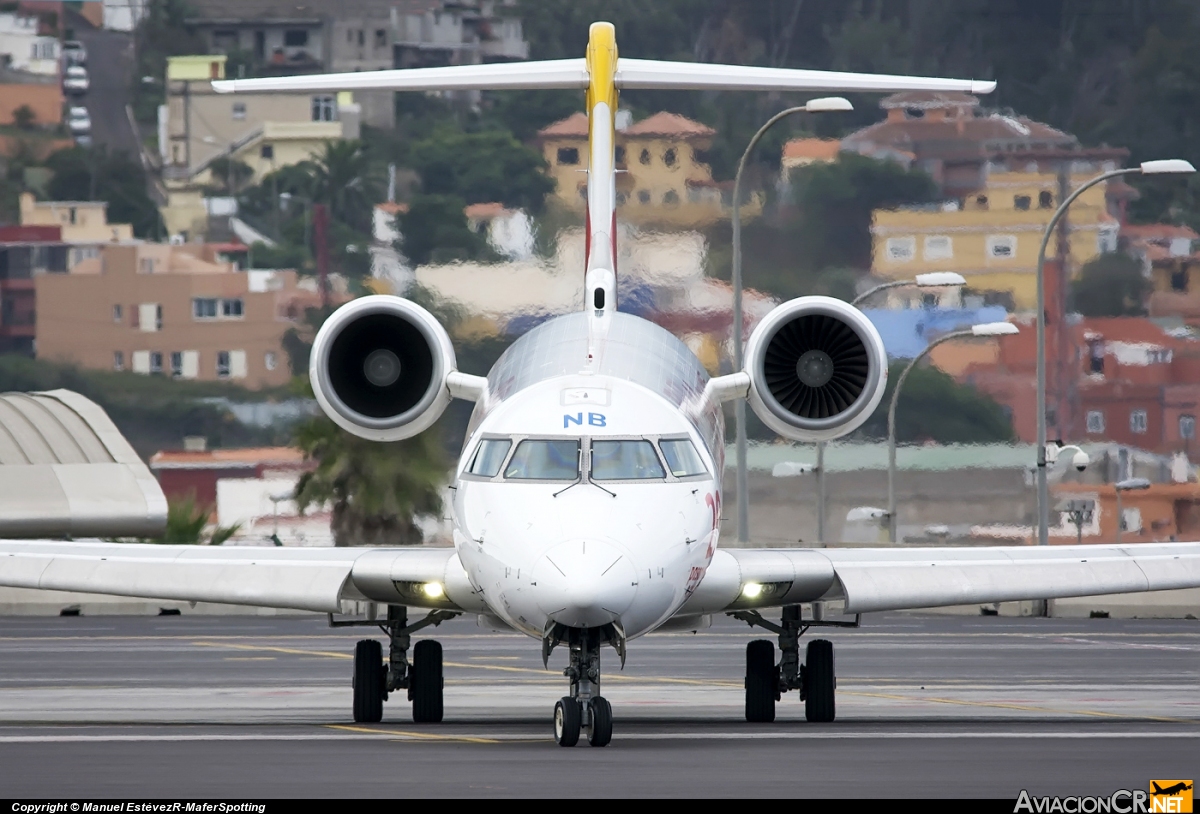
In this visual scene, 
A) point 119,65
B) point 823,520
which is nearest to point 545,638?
point 823,520

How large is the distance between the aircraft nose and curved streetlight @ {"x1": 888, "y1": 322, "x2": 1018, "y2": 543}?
30.5 metres

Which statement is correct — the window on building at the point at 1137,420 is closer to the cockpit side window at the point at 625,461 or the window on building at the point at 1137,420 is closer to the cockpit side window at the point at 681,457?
the cockpit side window at the point at 681,457

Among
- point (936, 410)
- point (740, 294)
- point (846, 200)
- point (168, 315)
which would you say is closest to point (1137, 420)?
point (936, 410)

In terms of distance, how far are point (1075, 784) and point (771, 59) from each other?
55.5 m

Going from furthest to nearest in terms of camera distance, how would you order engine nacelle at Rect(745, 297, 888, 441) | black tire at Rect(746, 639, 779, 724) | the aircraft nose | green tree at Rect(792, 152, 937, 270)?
green tree at Rect(792, 152, 937, 270)
engine nacelle at Rect(745, 297, 888, 441)
black tire at Rect(746, 639, 779, 724)
the aircraft nose

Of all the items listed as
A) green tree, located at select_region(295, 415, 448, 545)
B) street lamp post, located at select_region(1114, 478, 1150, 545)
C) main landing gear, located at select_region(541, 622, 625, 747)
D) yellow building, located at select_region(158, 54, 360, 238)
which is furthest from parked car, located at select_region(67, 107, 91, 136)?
main landing gear, located at select_region(541, 622, 625, 747)

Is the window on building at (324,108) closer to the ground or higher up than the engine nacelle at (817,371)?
higher up

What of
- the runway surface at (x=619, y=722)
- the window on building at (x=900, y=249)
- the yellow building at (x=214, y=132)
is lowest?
the runway surface at (x=619, y=722)

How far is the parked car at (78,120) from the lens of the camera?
229 ft

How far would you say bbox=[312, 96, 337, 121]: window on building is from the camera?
2552 inches

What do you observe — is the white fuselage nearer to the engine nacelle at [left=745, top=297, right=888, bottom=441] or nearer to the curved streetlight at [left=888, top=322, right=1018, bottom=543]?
the engine nacelle at [left=745, top=297, right=888, bottom=441]

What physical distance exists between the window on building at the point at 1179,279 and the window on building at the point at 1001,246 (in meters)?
3.84

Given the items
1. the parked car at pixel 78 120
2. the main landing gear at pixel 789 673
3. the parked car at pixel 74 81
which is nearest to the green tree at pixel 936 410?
the main landing gear at pixel 789 673

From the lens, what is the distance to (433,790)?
1209 cm
